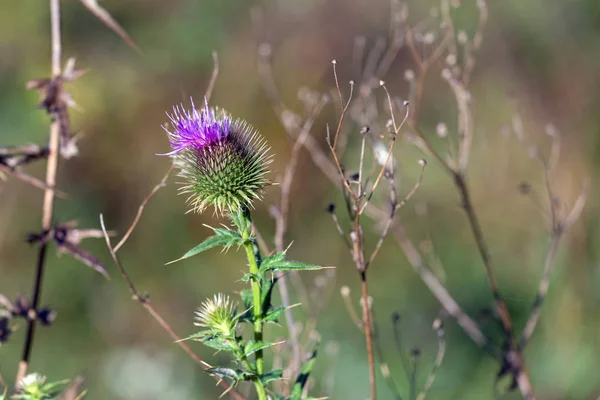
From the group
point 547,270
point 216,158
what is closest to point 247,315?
point 216,158

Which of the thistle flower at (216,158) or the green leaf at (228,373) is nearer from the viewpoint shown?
the green leaf at (228,373)

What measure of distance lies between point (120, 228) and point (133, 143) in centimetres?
98

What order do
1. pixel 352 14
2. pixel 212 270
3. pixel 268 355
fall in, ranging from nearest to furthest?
1. pixel 268 355
2. pixel 212 270
3. pixel 352 14

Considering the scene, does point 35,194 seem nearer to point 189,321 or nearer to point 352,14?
point 189,321

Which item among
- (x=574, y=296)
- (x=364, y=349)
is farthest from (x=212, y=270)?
(x=574, y=296)

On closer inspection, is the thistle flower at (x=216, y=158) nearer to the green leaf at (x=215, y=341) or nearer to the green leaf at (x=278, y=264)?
the green leaf at (x=278, y=264)

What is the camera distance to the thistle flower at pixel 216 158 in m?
2.02

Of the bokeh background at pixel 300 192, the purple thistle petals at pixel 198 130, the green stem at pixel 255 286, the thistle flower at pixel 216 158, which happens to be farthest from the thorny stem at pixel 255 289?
the bokeh background at pixel 300 192

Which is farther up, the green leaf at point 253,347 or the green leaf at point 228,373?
the green leaf at point 253,347

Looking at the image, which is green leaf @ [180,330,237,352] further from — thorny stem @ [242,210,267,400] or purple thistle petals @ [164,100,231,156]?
purple thistle petals @ [164,100,231,156]

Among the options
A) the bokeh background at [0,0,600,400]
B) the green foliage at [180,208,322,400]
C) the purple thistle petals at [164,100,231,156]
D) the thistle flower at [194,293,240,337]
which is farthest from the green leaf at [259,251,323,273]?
the bokeh background at [0,0,600,400]

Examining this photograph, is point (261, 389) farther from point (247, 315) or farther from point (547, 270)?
point (547, 270)

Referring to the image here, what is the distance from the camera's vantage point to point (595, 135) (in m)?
5.20

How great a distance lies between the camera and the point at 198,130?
2023 millimetres
